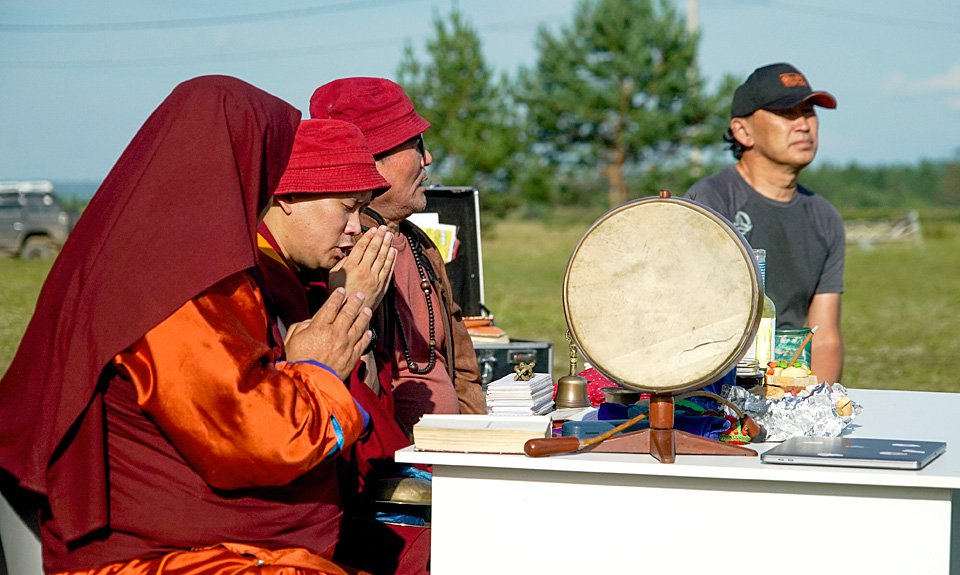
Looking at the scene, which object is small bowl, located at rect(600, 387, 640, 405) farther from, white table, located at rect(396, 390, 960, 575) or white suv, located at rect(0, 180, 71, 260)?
white suv, located at rect(0, 180, 71, 260)

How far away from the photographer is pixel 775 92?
486 cm

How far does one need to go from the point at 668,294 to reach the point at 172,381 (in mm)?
1021

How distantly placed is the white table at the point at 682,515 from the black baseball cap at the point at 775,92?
247cm

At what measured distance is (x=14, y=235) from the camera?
78.7 ft

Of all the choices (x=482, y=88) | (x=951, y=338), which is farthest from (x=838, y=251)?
(x=482, y=88)

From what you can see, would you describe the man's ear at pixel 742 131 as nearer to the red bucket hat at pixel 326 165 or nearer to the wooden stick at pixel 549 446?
the red bucket hat at pixel 326 165

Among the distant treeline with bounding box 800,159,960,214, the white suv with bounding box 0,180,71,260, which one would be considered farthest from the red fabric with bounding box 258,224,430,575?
the distant treeline with bounding box 800,159,960,214

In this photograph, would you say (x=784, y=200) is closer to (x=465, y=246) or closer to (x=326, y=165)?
(x=465, y=246)

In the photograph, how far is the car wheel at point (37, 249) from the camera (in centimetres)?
2388

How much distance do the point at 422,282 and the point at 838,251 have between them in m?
2.06

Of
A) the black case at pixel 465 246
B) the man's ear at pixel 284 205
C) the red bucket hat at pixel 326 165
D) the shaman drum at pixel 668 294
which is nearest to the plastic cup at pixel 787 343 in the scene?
the shaman drum at pixel 668 294

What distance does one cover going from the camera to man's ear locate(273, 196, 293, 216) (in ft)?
9.41

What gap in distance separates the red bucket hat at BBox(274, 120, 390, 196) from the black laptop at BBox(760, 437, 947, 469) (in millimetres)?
1154

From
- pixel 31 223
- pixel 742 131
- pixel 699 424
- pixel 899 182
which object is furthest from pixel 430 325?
pixel 899 182
